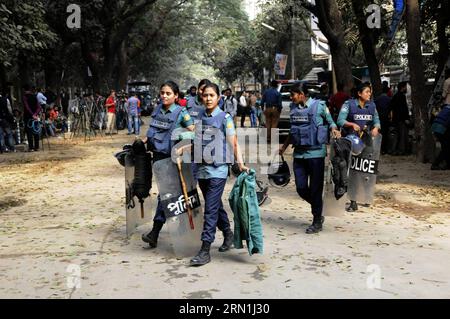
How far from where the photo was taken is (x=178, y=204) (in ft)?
19.4

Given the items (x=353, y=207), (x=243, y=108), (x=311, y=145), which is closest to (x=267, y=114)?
(x=353, y=207)

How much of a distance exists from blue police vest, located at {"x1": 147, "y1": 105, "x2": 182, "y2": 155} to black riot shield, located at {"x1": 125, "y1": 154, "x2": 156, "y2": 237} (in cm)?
37

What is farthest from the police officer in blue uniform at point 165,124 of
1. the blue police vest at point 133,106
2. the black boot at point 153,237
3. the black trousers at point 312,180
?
the blue police vest at point 133,106

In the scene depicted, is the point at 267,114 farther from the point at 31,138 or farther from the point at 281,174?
the point at 281,174

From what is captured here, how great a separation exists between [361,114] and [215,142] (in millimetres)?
3002

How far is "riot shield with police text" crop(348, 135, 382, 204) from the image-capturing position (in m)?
8.02

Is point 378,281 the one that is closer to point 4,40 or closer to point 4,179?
point 4,179

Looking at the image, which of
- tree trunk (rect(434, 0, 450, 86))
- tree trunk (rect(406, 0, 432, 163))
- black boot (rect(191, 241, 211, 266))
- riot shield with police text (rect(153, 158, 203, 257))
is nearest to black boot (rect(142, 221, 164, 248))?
riot shield with police text (rect(153, 158, 203, 257))

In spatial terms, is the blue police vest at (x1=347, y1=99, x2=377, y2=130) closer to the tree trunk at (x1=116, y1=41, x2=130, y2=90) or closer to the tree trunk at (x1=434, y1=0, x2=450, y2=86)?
the tree trunk at (x1=434, y1=0, x2=450, y2=86)

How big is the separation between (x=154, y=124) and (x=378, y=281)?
266 cm

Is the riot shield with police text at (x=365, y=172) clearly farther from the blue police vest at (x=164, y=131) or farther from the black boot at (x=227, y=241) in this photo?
the blue police vest at (x=164, y=131)

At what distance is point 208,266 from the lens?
5582 millimetres

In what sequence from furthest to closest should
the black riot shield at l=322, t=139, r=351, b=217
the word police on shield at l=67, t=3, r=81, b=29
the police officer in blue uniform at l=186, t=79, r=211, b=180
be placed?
the word police on shield at l=67, t=3, r=81, b=29
the black riot shield at l=322, t=139, r=351, b=217
the police officer in blue uniform at l=186, t=79, r=211, b=180

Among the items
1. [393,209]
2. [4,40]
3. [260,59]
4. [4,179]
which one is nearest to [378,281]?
[393,209]
